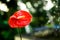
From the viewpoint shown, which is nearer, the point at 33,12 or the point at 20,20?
the point at 20,20

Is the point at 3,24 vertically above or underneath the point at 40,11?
underneath

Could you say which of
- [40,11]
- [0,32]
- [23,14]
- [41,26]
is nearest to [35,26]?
[41,26]

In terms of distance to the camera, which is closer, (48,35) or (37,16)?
(48,35)

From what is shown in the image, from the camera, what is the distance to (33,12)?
5.74 ft

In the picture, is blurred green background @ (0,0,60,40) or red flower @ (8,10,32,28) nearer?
red flower @ (8,10,32,28)

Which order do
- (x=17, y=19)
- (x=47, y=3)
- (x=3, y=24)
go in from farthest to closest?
(x=3, y=24), (x=47, y=3), (x=17, y=19)

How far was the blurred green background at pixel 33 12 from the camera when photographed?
157 cm

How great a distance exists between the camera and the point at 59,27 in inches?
65.3

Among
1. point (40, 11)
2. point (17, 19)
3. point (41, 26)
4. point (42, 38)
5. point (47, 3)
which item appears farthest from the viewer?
point (41, 26)

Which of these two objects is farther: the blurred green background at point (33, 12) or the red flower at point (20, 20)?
the blurred green background at point (33, 12)

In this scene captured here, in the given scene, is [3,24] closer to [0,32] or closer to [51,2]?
[0,32]

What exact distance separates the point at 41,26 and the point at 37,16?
92 millimetres

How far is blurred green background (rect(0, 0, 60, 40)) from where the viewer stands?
62.0 inches

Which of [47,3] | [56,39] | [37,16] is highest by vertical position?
[47,3]
